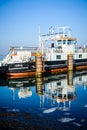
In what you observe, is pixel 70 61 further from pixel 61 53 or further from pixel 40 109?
pixel 40 109

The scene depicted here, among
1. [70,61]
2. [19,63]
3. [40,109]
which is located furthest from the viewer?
[70,61]

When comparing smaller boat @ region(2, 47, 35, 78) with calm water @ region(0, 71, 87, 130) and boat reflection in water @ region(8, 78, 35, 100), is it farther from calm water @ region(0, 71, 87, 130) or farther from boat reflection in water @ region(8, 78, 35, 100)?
calm water @ region(0, 71, 87, 130)

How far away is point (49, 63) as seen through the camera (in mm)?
33188

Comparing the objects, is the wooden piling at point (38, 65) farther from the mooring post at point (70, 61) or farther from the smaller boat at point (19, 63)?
the mooring post at point (70, 61)

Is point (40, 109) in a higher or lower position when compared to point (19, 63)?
lower

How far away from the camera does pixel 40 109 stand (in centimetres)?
1562

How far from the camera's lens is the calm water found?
12141mm

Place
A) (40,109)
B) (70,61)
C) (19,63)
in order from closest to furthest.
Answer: (40,109), (19,63), (70,61)

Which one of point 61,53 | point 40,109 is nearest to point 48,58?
point 61,53

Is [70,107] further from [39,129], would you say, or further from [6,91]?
[6,91]

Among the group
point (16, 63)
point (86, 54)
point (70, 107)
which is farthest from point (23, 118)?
point (86, 54)

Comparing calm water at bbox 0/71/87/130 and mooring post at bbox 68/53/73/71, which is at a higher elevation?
mooring post at bbox 68/53/73/71

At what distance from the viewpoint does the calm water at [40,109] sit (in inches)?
478

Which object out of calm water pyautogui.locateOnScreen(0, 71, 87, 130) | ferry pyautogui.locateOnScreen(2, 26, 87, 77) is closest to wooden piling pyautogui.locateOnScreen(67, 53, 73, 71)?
ferry pyautogui.locateOnScreen(2, 26, 87, 77)
